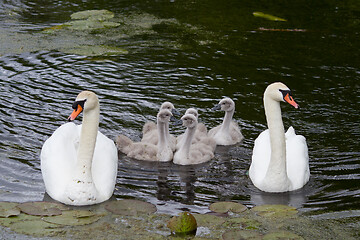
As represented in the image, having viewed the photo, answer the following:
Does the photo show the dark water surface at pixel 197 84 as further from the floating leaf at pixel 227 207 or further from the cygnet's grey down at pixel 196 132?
the cygnet's grey down at pixel 196 132

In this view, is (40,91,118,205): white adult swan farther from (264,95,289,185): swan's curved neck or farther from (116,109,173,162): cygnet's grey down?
(264,95,289,185): swan's curved neck

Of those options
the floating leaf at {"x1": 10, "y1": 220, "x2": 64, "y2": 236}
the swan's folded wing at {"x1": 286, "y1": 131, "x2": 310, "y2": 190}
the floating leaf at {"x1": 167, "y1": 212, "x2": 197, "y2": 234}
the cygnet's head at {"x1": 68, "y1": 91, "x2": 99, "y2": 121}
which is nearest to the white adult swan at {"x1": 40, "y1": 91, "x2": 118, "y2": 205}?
the cygnet's head at {"x1": 68, "y1": 91, "x2": 99, "y2": 121}

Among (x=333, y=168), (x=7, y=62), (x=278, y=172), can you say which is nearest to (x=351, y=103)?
(x=333, y=168)

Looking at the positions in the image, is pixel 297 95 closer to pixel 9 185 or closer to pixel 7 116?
pixel 7 116

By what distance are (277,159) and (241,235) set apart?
172 centimetres

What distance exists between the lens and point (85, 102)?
7.07m

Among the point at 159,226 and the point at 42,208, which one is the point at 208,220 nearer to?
the point at 159,226

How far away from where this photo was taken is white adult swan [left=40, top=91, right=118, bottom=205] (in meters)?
7.04

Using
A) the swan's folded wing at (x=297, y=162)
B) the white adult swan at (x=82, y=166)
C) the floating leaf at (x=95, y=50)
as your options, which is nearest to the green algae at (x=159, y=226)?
the white adult swan at (x=82, y=166)

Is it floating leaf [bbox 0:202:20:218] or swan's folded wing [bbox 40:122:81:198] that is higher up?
swan's folded wing [bbox 40:122:81:198]

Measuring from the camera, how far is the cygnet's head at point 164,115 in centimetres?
873

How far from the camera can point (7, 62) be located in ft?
39.5

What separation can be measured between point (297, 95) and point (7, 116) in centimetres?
440

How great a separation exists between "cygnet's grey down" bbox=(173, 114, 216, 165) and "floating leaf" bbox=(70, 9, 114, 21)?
6.84m
